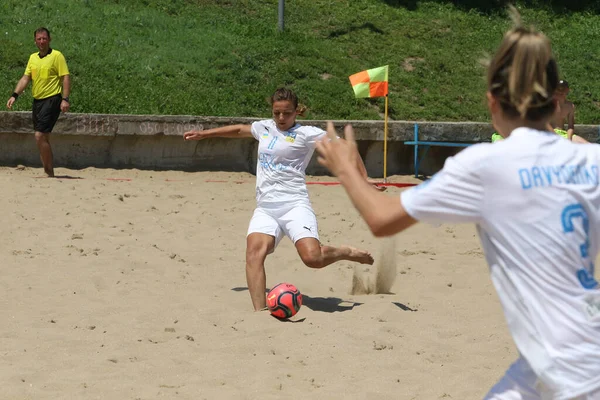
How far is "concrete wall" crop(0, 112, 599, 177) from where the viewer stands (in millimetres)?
11992

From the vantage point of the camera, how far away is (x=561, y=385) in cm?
232

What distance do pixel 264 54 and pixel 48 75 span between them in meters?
5.67

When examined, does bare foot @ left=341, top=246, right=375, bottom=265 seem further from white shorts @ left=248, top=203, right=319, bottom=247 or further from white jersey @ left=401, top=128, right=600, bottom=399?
white jersey @ left=401, top=128, right=600, bottom=399

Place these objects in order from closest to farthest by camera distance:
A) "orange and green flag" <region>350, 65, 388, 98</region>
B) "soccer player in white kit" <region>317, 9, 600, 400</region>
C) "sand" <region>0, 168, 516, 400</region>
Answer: "soccer player in white kit" <region>317, 9, 600, 400</region>
"sand" <region>0, 168, 516, 400</region>
"orange and green flag" <region>350, 65, 388, 98</region>

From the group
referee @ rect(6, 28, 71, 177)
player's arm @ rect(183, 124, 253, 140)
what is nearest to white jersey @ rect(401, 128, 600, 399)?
player's arm @ rect(183, 124, 253, 140)

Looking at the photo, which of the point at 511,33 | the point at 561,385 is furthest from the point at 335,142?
the point at 561,385

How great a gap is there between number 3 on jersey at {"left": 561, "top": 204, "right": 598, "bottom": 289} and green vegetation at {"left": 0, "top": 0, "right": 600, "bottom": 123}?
37.4 feet

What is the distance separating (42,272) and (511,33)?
557 cm

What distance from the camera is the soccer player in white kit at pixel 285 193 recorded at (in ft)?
21.0

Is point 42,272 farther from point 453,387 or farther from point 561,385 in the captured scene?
point 561,385

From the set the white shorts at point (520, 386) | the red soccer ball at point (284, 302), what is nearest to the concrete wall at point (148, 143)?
the red soccer ball at point (284, 302)

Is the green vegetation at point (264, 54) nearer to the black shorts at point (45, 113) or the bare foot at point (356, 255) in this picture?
the black shorts at point (45, 113)

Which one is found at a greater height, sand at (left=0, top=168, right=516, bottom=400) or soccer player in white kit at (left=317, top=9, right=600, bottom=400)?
soccer player in white kit at (left=317, top=9, right=600, bottom=400)

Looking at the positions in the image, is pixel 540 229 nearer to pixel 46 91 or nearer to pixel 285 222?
pixel 285 222
